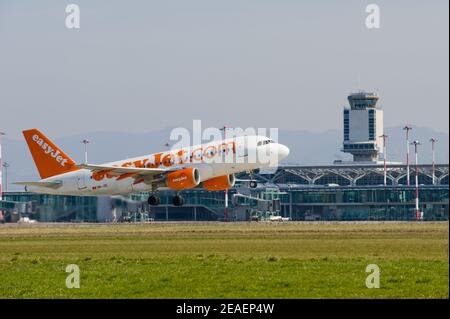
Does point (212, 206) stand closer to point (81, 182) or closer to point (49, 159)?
point (49, 159)

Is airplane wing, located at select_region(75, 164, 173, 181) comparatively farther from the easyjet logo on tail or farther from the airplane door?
the easyjet logo on tail

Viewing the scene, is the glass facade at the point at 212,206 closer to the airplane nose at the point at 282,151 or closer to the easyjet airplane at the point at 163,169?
the easyjet airplane at the point at 163,169

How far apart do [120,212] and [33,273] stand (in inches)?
1213

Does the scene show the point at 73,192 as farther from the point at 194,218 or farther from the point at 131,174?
the point at 194,218

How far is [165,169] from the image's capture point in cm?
9100

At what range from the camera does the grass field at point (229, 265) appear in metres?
39.9

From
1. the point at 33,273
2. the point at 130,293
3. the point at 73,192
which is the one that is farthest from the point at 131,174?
the point at 130,293

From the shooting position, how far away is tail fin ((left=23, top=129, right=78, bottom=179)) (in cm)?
9550

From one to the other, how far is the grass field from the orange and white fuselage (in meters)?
6.51

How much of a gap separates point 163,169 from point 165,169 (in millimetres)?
181

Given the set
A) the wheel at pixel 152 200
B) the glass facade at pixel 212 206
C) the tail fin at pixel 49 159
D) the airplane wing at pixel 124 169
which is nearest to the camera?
the glass facade at pixel 212 206

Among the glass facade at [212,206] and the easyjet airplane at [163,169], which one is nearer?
the glass facade at [212,206]

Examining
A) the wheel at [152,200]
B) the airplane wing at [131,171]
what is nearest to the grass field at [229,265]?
the wheel at [152,200]

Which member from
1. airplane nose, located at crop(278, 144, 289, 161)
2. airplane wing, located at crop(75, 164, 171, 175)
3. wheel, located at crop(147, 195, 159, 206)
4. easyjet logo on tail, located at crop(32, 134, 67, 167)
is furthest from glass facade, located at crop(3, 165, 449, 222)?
airplane nose, located at crop(278, 144, 289, 161)
